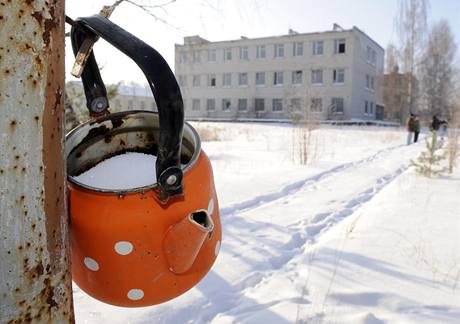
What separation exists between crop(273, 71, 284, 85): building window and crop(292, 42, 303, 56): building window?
2277mm

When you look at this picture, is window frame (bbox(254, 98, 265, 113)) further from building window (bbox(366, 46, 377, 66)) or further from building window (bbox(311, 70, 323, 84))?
building window (bbox(366, 46, 377, 66))

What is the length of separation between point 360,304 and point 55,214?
172 cm

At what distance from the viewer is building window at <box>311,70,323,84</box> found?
36.8 m

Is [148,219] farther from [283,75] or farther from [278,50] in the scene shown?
[278,50]

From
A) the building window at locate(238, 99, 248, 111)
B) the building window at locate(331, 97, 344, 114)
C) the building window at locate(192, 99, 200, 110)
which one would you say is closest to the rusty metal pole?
the building window at locate(331, 97, 344, 114)

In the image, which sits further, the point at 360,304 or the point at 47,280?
the point at 360,304

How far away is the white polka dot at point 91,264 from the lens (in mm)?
751

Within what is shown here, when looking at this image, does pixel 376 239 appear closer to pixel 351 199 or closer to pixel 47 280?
pixel 351 199

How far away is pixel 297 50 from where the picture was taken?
37.6 metres

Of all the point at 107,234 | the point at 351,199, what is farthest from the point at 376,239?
the point at 107,234

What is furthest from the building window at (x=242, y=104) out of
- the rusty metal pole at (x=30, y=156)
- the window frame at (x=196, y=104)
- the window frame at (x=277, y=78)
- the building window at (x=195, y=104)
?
the rusty metal pole at (x=30, y=156)

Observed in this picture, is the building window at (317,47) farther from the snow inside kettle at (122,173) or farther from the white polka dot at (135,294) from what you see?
the white polka dot at (135,294)

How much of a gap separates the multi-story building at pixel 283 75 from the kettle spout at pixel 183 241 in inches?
1310

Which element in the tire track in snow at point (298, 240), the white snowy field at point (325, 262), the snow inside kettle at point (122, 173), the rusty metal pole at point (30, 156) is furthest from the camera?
the tire track in snow at point (298, 240)
